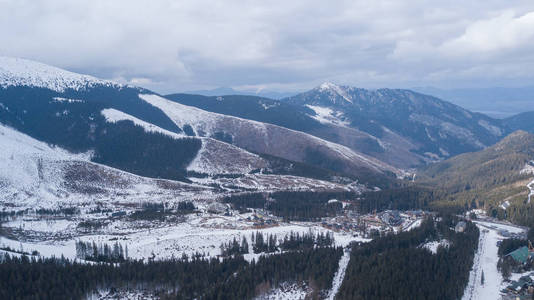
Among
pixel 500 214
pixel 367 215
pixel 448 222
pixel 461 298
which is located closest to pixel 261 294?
pixel 461 298

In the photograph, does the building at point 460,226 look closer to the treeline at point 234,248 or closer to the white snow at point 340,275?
the white snow at point 340,275

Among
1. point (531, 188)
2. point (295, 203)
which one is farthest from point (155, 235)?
point (531, 188)

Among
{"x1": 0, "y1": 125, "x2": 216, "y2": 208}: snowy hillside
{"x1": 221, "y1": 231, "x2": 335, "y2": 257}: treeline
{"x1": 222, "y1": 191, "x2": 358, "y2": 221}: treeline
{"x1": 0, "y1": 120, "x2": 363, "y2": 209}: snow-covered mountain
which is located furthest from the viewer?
{"x1": 0, "y1": 120, "x2": 363, "y2": 209}: snow-covered mountain

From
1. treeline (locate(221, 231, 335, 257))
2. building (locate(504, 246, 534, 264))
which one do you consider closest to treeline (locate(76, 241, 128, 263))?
treeline (locate(221, 231, 335, 257))

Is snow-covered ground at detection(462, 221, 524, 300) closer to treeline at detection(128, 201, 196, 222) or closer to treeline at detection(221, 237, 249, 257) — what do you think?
treeline at detection(221, 237, 249, 257)

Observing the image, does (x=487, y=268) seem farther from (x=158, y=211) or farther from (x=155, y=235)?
(x=158, y=211)
